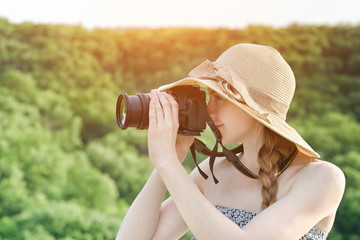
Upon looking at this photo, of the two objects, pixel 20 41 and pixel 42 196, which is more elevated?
pixel 20 41

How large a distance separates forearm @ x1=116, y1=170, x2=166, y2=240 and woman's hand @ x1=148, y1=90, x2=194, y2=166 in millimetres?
198

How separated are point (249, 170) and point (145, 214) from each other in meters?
0.26

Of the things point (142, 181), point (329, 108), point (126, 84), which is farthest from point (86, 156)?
point (329, 108)

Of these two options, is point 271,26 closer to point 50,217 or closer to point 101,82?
point 101,82

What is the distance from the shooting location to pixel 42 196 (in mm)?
7070

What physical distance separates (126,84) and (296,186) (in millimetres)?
10355

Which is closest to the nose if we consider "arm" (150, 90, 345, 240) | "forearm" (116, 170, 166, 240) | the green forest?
"arm" (150, 90, 345, 240)

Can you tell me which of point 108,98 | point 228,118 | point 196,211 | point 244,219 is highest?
point 228,118

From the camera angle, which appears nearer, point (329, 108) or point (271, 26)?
point (329, 108)

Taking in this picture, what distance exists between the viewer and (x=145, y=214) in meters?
1.14

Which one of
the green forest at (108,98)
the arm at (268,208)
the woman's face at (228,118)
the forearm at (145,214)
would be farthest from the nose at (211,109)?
the green forest at (108,98)

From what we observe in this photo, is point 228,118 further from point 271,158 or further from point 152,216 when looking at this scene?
point 152,216

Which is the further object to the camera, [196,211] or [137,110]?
[137,110]

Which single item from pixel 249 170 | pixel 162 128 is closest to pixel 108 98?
pixel 249 170
